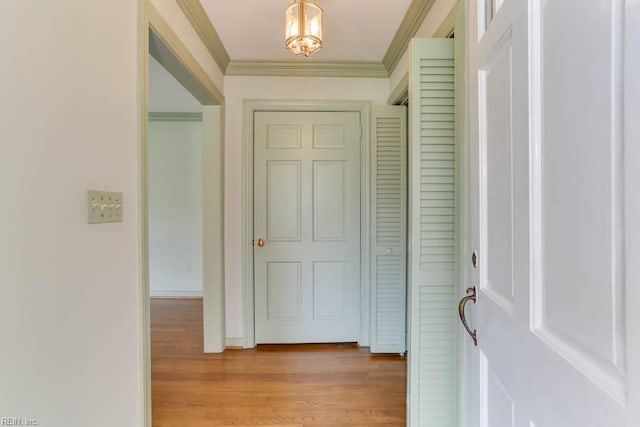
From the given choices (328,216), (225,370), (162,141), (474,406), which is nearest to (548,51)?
(474,406)

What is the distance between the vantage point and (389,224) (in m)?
2.58

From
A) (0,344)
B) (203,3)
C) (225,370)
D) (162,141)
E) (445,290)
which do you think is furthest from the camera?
(162,141)

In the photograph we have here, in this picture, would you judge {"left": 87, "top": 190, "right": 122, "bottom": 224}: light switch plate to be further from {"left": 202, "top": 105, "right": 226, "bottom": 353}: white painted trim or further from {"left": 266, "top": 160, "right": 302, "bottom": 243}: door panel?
{"left": 266, "top": 160, "right": 302, "bottom": 243}: door panel

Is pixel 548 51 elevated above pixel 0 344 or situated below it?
above

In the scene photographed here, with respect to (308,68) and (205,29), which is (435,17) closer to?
(308,68)

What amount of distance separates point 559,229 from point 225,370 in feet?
7.90

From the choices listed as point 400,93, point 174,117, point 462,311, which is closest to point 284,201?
point 400,93

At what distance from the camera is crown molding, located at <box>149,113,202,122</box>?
13.1 feet

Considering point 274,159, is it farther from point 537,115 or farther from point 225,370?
point 537,115

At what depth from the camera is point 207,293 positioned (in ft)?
8.34

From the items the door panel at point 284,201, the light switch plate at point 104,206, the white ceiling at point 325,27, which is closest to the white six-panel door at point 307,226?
the door panel at point 284,201

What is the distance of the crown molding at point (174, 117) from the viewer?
3.99m

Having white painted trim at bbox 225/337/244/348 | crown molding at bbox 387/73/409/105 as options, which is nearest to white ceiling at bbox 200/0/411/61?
crown molding at bbox 387/73/409/105

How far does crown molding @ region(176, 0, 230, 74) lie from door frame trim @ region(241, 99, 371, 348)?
1.26ft
